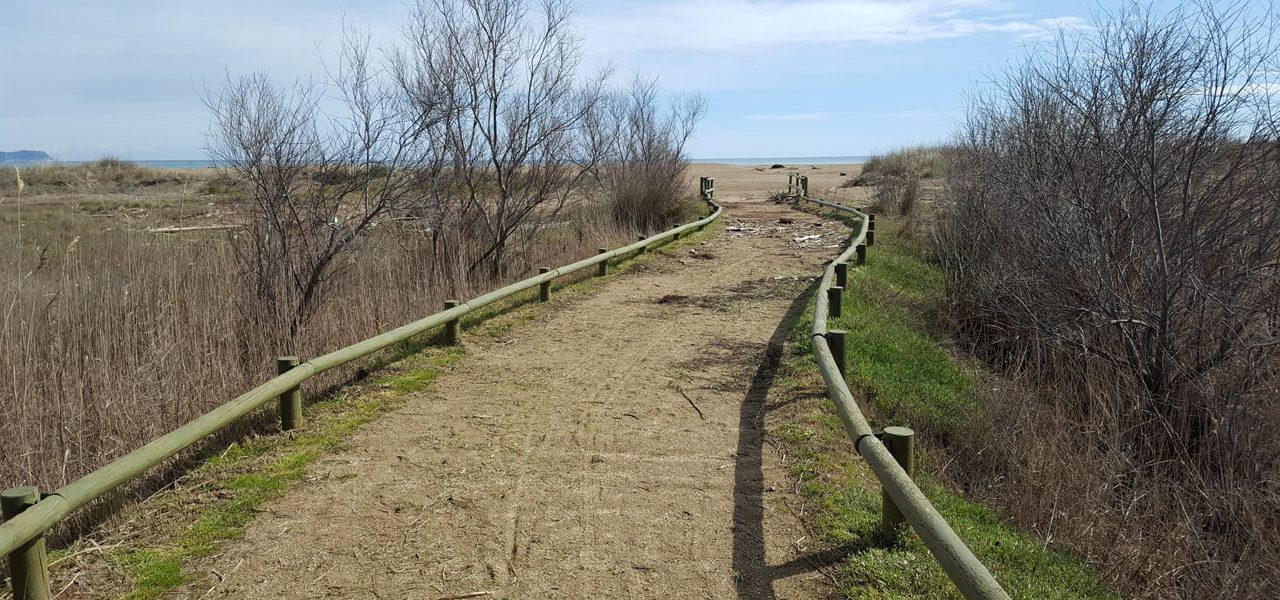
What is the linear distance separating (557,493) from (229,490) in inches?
72.9

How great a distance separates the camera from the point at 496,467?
17.7ft

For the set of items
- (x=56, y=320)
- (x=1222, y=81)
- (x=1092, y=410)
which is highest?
(x=1222, y=81)

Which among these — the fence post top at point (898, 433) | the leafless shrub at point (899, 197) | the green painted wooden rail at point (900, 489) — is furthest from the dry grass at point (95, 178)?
the fence post top at point (898, 433)

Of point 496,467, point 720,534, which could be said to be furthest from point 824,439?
point 496,467

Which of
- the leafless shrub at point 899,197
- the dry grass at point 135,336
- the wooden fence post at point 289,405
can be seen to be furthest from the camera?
the leafless shrub at point 899,197

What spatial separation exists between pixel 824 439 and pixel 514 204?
8.38 meters

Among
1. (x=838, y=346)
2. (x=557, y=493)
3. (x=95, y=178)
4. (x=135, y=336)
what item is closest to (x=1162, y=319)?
(x=838, y=346)

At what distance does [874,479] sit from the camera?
5.34 m

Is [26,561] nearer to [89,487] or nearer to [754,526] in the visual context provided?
[89,487]

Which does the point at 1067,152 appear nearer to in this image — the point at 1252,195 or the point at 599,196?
the point at 1252,195

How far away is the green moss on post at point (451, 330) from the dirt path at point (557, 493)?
0.89 feet

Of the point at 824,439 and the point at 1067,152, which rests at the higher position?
the point at 1067,152

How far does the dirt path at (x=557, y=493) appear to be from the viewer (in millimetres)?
4047

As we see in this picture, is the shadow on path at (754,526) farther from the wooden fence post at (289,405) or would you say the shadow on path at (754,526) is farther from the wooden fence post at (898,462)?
the wooden fence post at (289,405)
